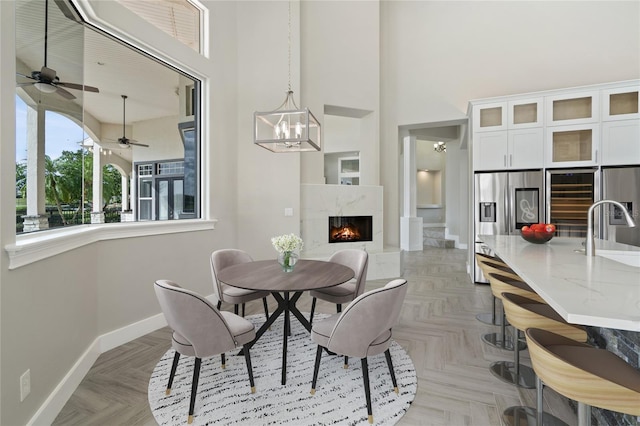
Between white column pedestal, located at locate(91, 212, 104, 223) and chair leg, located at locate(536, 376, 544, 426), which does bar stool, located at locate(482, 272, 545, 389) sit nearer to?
chair leg, located at locate(536, 376, 544, 426)

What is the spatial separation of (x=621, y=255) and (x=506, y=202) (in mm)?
2539

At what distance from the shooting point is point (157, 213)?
3.72m

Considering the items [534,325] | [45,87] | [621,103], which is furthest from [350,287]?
[621,103]

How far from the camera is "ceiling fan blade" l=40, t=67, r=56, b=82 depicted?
2.17 metres

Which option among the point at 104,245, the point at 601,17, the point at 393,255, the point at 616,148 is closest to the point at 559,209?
the point at 616,148

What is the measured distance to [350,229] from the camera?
18.6 feet

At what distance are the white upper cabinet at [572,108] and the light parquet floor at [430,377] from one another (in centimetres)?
278

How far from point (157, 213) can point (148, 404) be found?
7.10 ft

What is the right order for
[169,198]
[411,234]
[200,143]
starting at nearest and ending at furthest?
[169,198] < [200,143] < [411,234]

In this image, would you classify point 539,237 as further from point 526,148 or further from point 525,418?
point 526,148

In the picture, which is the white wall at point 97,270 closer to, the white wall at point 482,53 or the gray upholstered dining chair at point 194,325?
the gray upholstered dining chair at point 194,325

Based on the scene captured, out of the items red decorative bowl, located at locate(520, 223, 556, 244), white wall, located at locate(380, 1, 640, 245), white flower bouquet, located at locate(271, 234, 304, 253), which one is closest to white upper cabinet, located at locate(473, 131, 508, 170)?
white wall, located at locate(380, 1, 640, 245)

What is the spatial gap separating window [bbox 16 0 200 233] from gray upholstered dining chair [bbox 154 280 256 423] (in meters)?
0.94

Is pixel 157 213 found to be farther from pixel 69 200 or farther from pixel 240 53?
pixel 240 53
